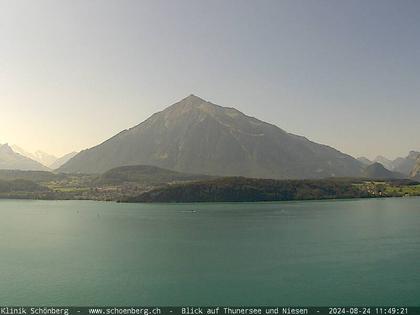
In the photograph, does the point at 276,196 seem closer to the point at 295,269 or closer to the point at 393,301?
Answer: the point at 295,269

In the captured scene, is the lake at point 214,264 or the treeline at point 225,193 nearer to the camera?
the lake at point 214,264

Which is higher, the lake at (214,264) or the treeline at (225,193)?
the treeline at (225,193)

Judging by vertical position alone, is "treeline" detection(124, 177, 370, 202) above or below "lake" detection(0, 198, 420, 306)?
above

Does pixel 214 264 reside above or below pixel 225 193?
below

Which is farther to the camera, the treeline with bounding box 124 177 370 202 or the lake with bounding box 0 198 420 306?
the treeline with bounding box 124 177 370 202

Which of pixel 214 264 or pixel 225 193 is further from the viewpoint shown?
pixel 225 193

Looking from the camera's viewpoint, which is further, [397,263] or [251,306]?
[397,263]

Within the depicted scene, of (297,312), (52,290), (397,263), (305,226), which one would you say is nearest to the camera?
(297,312)

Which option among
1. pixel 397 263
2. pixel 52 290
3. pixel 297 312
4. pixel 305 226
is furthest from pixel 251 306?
pixel 305 226
